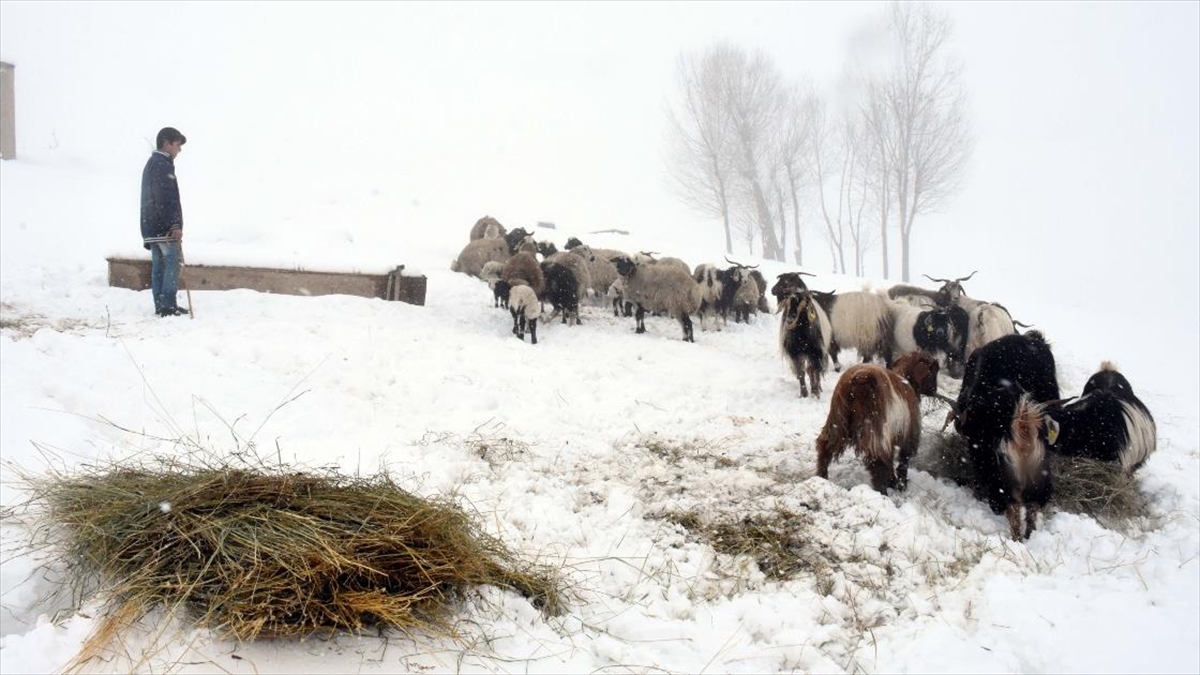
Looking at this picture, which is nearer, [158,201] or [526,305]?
[158,201]

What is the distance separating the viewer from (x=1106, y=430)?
4953mm

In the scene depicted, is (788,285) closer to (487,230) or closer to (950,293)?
(950,293)

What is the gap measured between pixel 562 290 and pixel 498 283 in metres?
1.03

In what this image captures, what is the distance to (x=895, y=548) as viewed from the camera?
4.06 m

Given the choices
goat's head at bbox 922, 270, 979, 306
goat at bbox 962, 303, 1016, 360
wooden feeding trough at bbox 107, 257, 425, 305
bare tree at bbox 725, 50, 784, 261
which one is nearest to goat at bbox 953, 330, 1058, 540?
goat at bbox 962, 303, 1016, 360

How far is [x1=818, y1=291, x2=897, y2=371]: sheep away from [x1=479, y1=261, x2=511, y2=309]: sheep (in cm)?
465

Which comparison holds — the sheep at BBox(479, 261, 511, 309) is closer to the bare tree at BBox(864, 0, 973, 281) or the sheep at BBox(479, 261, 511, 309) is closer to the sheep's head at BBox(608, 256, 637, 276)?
the sheep's head at BBox(608, 256, 637, 276)

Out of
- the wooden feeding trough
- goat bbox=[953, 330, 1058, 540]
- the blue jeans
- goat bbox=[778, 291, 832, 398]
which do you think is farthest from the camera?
the wooden feeding trough

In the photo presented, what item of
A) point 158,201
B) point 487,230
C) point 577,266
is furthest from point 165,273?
point 487,230

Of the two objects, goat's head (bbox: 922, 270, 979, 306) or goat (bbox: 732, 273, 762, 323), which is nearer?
goat's head (bbox: 922, 270, 979, 306)

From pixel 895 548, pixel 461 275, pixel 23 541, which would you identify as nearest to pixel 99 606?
pixel 23 541

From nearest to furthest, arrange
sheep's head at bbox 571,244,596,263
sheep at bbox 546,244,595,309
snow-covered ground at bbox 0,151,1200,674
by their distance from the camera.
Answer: snow-covered ground at bbox 0,151,1200,674 → sheep at bbox 546,244,595,309 → sheep's head at bbox 571,244,596,263

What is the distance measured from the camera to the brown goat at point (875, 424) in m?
4.70

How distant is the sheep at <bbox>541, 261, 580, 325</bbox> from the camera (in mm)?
10734
